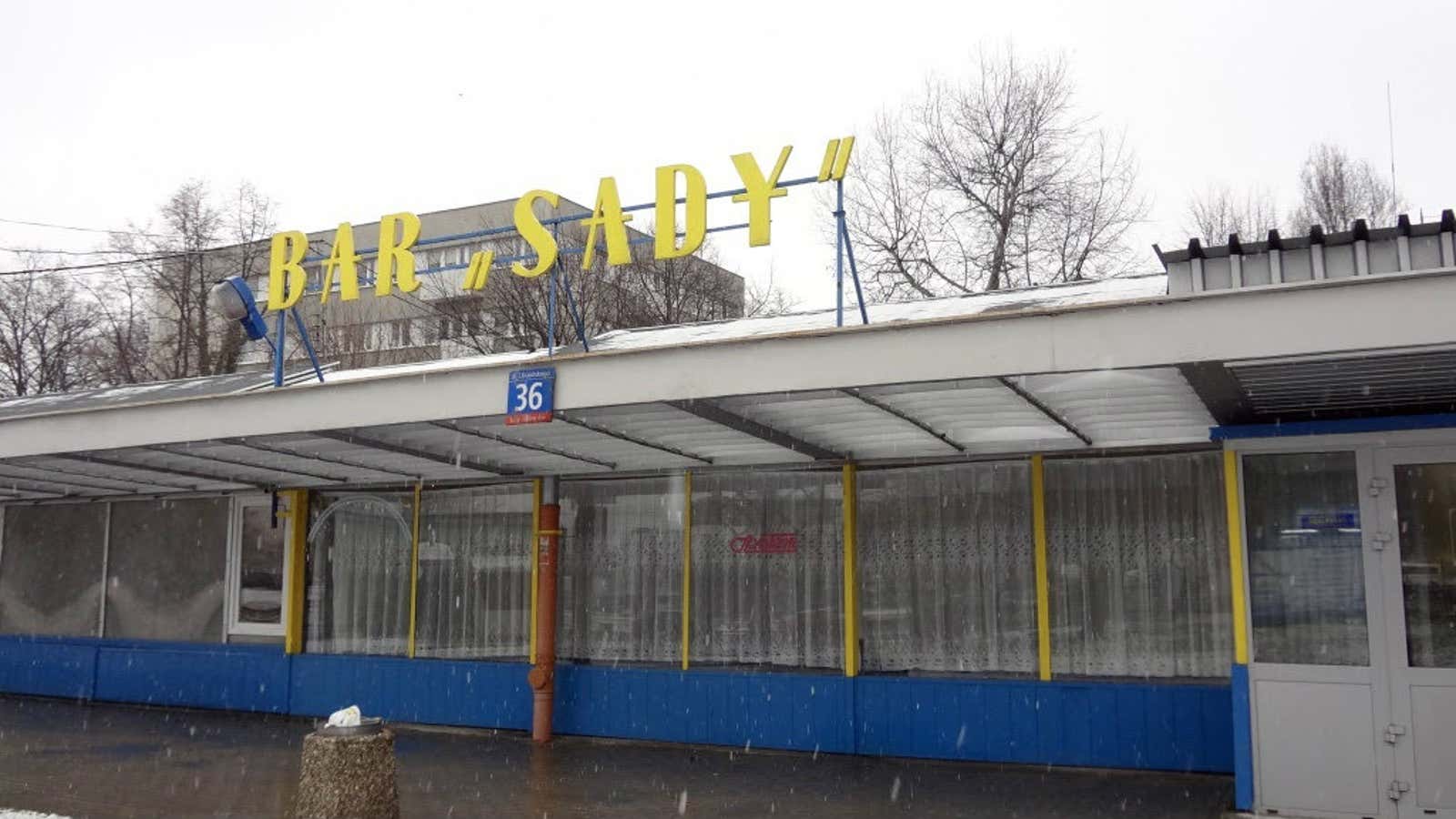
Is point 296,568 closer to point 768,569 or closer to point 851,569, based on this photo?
point 768,569

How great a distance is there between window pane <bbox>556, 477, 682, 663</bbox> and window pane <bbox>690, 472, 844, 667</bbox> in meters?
0.25

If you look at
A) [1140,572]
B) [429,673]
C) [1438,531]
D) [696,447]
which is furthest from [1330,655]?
[429,673]

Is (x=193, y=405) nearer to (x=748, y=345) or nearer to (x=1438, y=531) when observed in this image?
(x=748, y=345)

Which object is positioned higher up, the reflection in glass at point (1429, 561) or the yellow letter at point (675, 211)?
the yellow letter at point (675, 211)

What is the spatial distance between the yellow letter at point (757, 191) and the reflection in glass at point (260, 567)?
6829 millimetres

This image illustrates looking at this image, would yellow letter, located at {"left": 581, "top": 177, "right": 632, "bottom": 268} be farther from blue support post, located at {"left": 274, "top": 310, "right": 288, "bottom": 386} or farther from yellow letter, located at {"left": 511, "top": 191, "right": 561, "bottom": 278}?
blue support post, located at {"left": 274, "top": 310, "right": 288, "bottom": 386}

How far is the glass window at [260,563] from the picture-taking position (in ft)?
42.0

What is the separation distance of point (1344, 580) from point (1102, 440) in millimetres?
2040

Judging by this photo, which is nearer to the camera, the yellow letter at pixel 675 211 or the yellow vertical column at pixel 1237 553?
the yellow vertical column at pixel 1237 553

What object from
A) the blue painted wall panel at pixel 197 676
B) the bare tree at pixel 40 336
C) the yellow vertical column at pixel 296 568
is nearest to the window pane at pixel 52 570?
the blue painted wall panel at pixel 197 676

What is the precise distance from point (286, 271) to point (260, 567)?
3820 millimetres

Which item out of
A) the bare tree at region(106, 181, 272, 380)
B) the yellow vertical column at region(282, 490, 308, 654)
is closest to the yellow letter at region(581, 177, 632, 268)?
the yellow vertical column at region(282, 490, 308, 654)

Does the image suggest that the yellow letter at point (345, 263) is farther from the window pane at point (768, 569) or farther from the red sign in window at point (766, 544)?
the red sign in window at point (766, 544)

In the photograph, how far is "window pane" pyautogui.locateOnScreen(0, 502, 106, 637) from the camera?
14.3 metres
